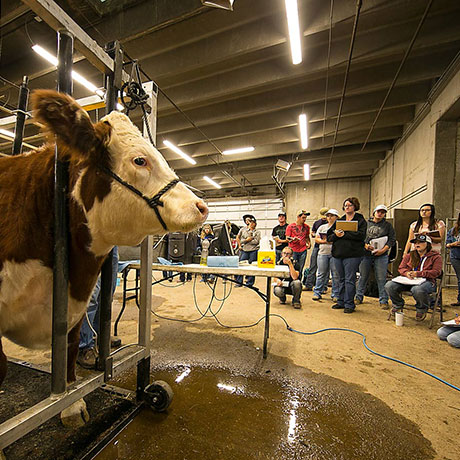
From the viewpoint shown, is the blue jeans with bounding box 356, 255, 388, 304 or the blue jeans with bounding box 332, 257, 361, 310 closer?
the blue jeans with bounding box 332, 257, 361, 310

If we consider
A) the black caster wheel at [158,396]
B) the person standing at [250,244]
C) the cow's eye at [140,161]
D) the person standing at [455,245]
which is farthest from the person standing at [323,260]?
the cow's eye at [140,161]

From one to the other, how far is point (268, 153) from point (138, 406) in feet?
26.6

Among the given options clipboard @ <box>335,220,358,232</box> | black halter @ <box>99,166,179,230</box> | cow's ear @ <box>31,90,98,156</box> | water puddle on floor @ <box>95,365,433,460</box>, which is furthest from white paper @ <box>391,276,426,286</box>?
cow's ear @ <box>31,90,98,156</box>

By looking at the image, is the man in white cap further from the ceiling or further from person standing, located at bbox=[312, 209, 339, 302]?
the ceiling

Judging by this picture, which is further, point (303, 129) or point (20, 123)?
point (303, 129)

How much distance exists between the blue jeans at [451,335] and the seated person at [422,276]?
513 mm

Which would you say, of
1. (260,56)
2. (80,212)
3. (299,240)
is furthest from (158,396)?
(260,56)

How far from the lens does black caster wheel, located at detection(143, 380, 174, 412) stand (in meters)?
1.26

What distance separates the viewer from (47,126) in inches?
30.2

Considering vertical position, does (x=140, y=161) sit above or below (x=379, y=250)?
above

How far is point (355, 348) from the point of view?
2.25 m

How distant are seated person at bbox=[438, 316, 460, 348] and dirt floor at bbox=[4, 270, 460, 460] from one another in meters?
0.08

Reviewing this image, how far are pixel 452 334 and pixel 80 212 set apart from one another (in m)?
3.32

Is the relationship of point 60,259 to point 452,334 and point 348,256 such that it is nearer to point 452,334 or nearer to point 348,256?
point 452,334
